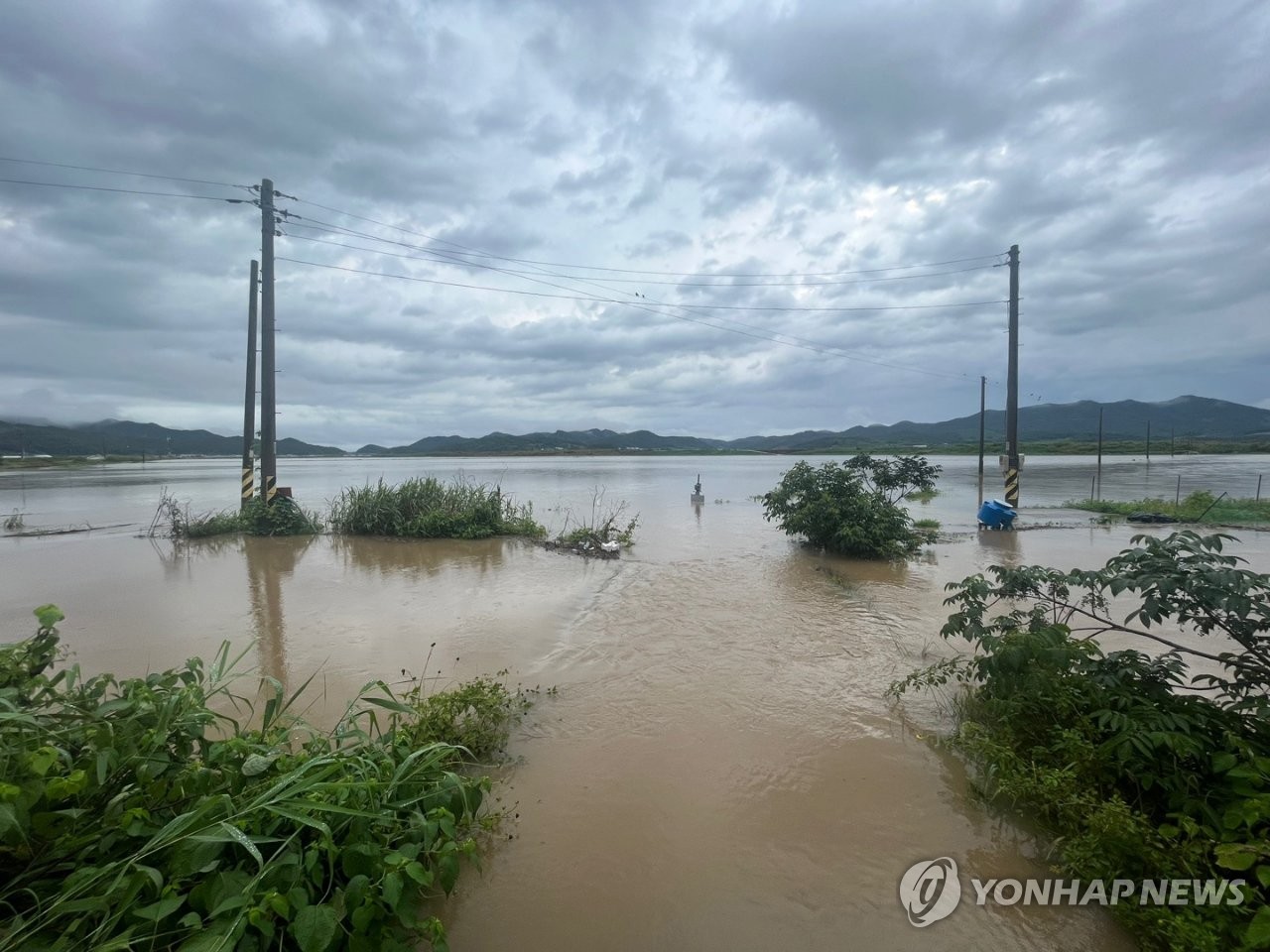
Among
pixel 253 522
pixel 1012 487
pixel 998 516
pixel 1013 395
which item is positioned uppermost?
pixel 1013 395

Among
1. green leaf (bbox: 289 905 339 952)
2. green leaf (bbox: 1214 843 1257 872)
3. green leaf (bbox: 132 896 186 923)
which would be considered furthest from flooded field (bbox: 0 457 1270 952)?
green leaf (bbox: 132 896 186 923)

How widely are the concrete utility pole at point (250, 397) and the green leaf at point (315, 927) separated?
1489 cm

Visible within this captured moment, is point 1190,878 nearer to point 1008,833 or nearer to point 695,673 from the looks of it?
point 1008,833

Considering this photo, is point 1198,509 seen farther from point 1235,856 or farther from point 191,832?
point 191,832

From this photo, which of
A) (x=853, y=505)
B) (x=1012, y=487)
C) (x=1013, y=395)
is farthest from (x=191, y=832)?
(x=1013, y=395)

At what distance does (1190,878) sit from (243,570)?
36.9 ft

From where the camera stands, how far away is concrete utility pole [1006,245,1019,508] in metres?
15.6

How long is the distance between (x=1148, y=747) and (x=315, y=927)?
3302 mm

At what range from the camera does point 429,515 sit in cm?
1280

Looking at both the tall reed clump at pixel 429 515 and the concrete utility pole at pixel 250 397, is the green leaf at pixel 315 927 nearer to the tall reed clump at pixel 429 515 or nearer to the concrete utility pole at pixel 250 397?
the tall reed clump at pixel 429 515

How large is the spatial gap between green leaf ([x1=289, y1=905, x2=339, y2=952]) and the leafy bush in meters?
9.69

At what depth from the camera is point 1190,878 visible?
221cm

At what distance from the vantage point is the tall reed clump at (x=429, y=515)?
12.7 metres

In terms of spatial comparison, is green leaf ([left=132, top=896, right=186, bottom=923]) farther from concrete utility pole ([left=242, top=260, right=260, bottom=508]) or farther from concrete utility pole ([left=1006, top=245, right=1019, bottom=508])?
concrete utility pole ([left=1006, top=245, right=1019, bottom=508])
